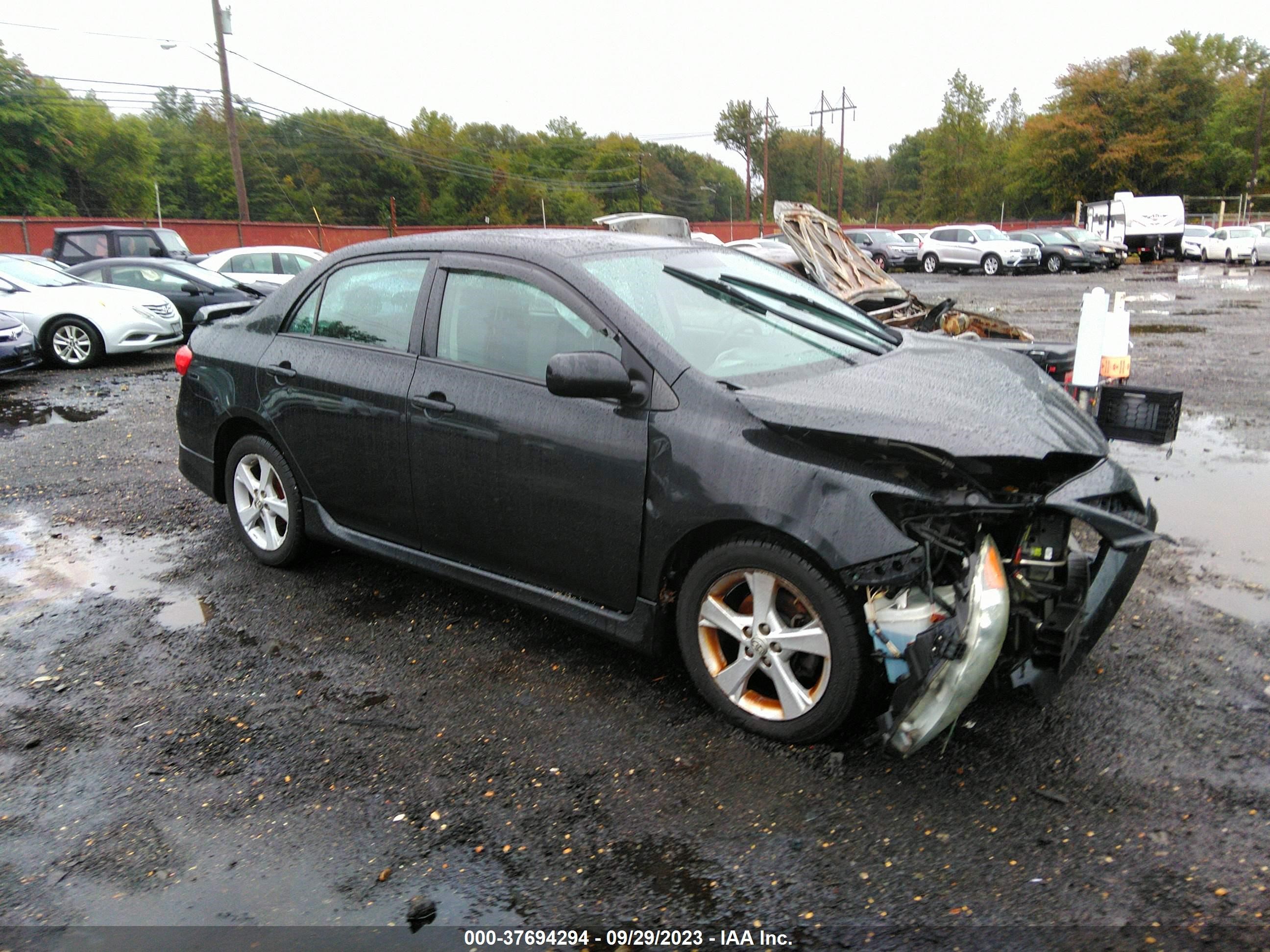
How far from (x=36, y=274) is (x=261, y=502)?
420 inches

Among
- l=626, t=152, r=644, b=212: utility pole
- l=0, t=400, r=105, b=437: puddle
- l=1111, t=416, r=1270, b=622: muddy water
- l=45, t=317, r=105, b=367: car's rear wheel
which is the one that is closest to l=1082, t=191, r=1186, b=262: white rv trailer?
l=1111, t=416, r=1270, b=622: muddy water

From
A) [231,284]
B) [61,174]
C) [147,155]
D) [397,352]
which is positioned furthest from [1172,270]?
[147,155]

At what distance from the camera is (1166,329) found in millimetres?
14281

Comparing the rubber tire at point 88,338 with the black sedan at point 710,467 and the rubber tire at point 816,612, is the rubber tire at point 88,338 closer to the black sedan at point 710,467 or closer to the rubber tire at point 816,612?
the black sedan at point 710,467

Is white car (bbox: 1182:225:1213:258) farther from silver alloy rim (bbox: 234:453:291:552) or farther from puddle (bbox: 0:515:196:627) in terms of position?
puddle (bbox: 0:515:196:627)

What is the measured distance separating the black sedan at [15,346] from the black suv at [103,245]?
8.76m

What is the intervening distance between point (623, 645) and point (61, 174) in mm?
59689

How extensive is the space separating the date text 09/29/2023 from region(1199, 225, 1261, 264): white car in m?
35.8

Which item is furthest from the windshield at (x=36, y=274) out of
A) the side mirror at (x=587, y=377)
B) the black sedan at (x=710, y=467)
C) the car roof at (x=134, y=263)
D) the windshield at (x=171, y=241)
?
Answer: the side mirror at (x=587, y=377)

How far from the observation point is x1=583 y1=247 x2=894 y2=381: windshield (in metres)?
3.54

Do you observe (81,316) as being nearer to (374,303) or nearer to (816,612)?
(374,303)

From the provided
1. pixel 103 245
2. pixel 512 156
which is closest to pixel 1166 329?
pixel 103 245

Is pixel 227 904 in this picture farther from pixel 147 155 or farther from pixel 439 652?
pixel 147 155

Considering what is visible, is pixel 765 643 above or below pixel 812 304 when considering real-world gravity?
below
